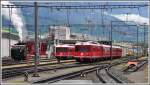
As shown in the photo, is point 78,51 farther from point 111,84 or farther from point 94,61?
point 111,84

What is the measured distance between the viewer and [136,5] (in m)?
40.0

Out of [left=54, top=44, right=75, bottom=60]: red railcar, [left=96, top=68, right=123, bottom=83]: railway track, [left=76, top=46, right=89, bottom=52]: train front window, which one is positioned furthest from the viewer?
[left=54, top=44, right=75, bottom=60]: red railcar

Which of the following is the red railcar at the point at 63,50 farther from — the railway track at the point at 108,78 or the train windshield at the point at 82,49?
the railway track at the point at 108,78

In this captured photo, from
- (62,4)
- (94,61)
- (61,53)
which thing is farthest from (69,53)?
(62,4)

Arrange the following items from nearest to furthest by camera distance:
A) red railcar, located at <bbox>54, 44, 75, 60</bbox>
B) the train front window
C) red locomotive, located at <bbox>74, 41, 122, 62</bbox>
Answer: red locomotive, located at <bbox>74, 41, 122, 62</bbox> → the train front window → red railcar, located at <bbox>54, 44, 75, 60</bbox>

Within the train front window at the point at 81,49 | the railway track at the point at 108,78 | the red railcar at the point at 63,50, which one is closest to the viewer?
the railway track at the point at 108,78

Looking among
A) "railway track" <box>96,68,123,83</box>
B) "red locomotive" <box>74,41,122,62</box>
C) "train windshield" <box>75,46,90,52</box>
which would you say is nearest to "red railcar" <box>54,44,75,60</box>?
"red locomotive" <box>74,41,122,62</box>

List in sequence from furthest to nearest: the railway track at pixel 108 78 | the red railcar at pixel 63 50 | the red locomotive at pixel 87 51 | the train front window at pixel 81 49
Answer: the red railcar at pixel 63 50, the train front window at pixel 81 49, the red locomotive at pixel 87 51, the railway track at pixel 108 78

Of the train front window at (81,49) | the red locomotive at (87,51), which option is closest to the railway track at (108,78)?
the red locomotive at (87,51)

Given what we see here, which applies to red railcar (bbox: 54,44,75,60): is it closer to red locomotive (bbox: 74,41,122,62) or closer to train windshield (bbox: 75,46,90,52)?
red locomotive (bbox: 74,41,122,62)

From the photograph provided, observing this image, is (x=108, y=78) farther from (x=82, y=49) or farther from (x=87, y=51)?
(x=82, y=49)

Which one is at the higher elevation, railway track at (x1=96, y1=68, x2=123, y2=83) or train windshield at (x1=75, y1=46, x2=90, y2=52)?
train windshield at (x1=75, y1=46, x2=90, y2=52)

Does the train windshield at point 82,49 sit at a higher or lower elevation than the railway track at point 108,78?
higher

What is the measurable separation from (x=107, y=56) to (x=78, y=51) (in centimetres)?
1296
